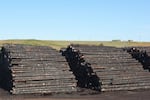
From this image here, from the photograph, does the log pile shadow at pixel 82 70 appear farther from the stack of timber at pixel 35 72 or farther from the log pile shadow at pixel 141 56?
the log pile shadow at pixel 141 56

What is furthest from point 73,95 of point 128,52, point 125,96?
point 128,52

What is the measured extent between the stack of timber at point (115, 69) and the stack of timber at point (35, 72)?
7.98ft

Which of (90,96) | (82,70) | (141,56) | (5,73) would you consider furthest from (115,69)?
(5,73)

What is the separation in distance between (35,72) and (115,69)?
22.8ft

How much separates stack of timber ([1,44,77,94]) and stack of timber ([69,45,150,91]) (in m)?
2.43

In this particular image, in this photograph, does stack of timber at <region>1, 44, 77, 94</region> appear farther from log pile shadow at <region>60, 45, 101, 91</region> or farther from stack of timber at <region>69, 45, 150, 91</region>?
stack of timber at <region>69, 45, 150, 91</region>

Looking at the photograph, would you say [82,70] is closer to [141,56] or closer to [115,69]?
[115,69]

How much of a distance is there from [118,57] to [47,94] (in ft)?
27.6

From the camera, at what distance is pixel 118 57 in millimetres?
33125

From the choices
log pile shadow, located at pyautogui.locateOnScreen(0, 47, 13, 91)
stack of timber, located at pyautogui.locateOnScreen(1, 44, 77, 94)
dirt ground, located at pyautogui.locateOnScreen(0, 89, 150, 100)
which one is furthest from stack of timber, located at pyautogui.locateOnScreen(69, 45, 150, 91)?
log pile shadow, located at pyautogui.locateOnScreen(0, 47, 13, 91)

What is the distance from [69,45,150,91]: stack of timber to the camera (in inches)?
1170

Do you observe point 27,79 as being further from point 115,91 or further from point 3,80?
point 115,91

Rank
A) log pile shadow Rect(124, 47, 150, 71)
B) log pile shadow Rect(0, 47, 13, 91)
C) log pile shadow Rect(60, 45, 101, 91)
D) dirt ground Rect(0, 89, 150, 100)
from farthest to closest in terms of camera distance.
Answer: log pile shadow Rect(124, 47, 150, 71) < log pile shadow Rect(60, 45, 101, 91) < log pile shadow Rect(0, 47, 13, 91) < dirt ground Rect(0, 89, 150, 100)

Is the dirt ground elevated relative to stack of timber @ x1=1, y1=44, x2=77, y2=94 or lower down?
lower down
